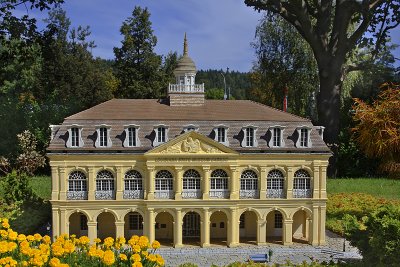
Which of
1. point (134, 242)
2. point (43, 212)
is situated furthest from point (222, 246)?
point (134, 242)

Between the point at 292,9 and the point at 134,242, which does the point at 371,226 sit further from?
the point at 292,9

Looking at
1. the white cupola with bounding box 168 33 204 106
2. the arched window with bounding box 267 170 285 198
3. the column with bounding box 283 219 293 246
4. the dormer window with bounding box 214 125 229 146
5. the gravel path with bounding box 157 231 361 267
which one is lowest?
the gravel path with bounding box 157 231 361 267

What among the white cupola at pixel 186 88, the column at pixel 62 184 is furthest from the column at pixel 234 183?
the column at pixel 62 184

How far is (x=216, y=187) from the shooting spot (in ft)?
106

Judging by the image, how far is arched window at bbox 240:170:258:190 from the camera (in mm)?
32562

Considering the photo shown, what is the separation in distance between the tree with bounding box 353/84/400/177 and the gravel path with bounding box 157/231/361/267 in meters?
11.3

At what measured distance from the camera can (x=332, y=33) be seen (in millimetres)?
45688

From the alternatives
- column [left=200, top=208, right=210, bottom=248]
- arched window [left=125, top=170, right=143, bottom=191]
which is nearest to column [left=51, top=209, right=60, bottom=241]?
arched window [left=125, top=170, right=143, bottom=191]

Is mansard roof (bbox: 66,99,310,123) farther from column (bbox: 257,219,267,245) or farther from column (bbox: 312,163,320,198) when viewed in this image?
column (bbox: 257,219,267,245)

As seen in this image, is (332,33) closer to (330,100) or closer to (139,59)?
(330,100)

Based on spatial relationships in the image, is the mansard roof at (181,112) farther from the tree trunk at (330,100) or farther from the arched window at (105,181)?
the tree trunk at (330,100)

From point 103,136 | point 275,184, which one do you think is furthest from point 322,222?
point 103,136

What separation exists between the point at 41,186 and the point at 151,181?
63.8 ft

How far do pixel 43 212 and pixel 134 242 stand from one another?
78.0ft
